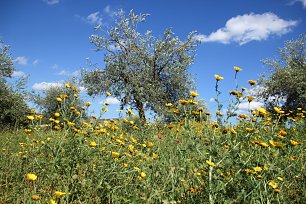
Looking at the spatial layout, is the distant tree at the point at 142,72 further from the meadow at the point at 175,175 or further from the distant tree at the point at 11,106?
the meadow at the point at 175,175

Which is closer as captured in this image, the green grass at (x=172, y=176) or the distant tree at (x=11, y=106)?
the green grass at (x=172, y=176)

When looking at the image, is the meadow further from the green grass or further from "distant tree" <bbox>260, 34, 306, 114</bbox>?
"distant tree" <bbox>260, 34, 306, 114</bbox>

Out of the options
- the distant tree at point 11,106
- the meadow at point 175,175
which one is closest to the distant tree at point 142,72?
the distant tree at point 11,106

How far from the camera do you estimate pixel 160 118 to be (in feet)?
22.0

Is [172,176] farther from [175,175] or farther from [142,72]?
[142,72]

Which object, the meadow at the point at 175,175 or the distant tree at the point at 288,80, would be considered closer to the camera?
the meadow at the point at 175,175

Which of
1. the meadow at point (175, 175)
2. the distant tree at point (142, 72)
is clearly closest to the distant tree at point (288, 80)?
the distant tree at point (142, 72)

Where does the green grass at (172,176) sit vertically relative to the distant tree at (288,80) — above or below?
below

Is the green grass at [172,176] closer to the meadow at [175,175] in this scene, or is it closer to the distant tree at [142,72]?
the meadow at [175,175]

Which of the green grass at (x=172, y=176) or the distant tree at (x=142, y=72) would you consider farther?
the distant tree at (x=142, y=72)

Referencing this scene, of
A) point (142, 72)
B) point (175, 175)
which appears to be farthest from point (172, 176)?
point (142, 72)

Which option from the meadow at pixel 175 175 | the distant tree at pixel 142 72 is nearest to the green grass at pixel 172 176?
the meadow at pixel 175 175

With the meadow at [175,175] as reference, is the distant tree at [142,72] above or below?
above

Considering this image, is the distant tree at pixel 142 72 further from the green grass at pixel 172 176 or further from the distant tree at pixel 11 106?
the green grass at pixel 172 176
